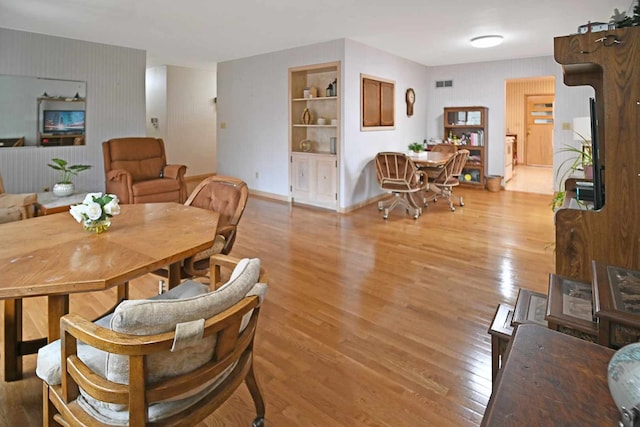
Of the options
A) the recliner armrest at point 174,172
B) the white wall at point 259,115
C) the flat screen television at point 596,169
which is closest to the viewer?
the flat screen television at point 596,169

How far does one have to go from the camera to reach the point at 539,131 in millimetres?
11195

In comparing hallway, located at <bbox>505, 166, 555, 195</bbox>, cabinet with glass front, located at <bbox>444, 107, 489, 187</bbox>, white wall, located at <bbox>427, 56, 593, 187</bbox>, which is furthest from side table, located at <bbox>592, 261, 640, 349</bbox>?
cabinet with glass front, located at <bbox>444, 107, 489, 187</bbox>

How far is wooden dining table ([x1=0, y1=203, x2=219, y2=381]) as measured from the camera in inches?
55.9

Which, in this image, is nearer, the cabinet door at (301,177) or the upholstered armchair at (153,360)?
the upholstered armchair at (153,360)

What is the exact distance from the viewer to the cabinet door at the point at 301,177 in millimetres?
6316

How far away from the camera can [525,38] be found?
568cm

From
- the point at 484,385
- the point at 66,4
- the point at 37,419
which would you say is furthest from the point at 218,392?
the point at 66,4

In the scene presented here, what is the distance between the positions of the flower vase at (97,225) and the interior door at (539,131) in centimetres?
1185

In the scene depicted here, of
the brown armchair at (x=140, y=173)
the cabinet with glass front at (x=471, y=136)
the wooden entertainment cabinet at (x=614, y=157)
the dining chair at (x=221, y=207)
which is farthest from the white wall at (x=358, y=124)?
the wooden entertainment cabinet at (x=614, y=157)

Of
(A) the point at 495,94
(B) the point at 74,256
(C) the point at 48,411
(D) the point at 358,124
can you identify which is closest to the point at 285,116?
(D) the point at 358,124

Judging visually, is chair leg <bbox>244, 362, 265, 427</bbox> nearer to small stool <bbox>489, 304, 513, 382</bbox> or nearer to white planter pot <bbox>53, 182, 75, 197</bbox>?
small stool <bbox>489, 304, 513, 382</bbox>

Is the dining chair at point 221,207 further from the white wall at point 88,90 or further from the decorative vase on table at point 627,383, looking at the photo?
the white wall at point 88,90

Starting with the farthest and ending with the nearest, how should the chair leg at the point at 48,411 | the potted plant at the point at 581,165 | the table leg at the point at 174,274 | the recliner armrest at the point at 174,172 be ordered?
the recliner armrest at the point at 174,172, the potted plant at the point at 581,165, the table leg at the point at 174,274, the chair leg at the point at 48,411

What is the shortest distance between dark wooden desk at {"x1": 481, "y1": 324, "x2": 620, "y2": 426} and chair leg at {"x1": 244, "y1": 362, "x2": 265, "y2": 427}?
105 cm
